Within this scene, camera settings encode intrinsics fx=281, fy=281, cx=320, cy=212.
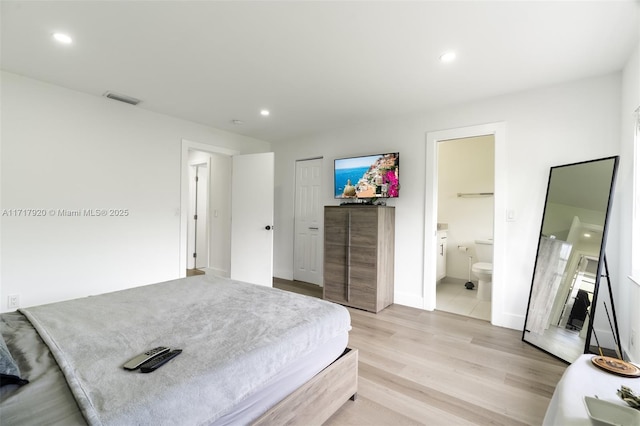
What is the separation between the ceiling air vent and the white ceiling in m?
0.10

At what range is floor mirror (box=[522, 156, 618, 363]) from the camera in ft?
7.22

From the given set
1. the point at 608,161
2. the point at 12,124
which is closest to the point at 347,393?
the point at 608,161

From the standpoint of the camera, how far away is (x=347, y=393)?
1.72 metres

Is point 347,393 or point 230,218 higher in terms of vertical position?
point 230,218

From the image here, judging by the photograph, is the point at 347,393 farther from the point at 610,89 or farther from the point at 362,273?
the point at 610,89

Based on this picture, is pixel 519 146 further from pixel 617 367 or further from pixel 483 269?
pixel 617 367

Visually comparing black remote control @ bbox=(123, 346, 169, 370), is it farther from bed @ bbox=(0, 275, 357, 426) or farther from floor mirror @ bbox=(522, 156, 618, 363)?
floor mirror @ bbox=(522, 156, 618, 363)

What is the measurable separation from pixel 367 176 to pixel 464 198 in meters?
2.01

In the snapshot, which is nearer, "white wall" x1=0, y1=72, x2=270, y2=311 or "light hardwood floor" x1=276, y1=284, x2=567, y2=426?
"light hardwood floor" x1=276, y1=284, x2=567, y2=426

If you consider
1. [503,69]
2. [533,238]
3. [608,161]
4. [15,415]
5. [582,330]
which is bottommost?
[582,330]

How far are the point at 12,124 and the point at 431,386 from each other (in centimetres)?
417

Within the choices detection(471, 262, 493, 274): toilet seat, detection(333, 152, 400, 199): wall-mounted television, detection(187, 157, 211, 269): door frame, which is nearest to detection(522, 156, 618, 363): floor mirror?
detection(471, 262, 493, 274): toilet seat

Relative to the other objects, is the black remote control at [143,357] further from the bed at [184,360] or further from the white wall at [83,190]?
the white wall at [83,190]

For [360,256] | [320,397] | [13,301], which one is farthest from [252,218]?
[320,397]
